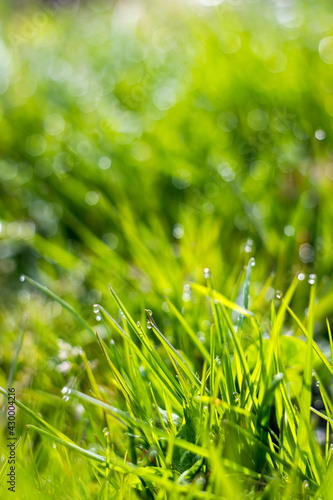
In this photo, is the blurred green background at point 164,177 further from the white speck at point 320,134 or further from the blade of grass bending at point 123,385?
A: the blade of grass bending at point 123,385

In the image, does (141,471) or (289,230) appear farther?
(289,230)

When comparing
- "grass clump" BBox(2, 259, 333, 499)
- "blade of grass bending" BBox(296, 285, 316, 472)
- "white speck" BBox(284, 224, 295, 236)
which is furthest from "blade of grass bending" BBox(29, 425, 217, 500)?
"white speck" BBox(284, 224, 295, 236)

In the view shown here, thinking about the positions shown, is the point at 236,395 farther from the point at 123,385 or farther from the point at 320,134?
the point at 320,134

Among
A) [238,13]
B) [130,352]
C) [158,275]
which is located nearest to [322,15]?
[238,13]

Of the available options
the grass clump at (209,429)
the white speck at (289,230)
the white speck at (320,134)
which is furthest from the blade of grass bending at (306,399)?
the white speck at (320,134)

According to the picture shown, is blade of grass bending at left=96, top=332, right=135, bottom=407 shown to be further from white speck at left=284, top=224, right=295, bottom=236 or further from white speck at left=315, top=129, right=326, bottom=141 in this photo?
white speck at left=315, top=129, right=326, bottom=141

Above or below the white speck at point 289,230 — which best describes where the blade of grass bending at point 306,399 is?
below

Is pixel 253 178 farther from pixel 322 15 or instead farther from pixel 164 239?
pixel 322 15

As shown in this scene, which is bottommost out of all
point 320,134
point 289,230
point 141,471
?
point 141,471

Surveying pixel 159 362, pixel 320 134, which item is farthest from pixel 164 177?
pixel 159 362
